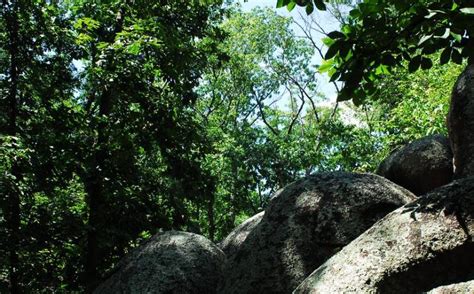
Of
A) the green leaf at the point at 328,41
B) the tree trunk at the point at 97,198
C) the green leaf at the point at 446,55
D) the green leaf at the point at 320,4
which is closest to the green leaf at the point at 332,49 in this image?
the green leaf at the point at 328,41

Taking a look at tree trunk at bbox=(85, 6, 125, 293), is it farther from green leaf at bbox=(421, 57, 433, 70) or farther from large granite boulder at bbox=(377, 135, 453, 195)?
green leaf at bbox=(421, 57, 433, 70)

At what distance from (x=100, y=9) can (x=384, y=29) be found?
9.64 m

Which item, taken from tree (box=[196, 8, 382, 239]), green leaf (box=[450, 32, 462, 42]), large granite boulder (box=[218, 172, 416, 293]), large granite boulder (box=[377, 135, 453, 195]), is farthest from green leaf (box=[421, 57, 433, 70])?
tree (box=[196, 8, 382, 239])

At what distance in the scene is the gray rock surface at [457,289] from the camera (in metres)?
3.81

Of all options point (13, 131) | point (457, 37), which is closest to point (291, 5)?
point (457, 37)

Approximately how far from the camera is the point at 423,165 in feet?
27.7

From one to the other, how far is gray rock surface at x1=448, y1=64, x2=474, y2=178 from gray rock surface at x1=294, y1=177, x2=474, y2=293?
106 inches

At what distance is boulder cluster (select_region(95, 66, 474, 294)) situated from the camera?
4363 millimetres

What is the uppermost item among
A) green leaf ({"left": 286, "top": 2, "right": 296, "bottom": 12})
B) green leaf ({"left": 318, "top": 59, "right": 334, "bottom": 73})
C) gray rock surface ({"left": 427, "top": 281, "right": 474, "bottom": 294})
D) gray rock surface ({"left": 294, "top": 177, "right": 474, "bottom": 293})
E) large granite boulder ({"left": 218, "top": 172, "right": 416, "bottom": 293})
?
green leaf ({"left": 286, "top": 2, "right": 296, "bottom": 12})

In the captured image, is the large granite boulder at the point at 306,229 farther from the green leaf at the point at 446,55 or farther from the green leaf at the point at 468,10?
the green leaf at the point at 468,10

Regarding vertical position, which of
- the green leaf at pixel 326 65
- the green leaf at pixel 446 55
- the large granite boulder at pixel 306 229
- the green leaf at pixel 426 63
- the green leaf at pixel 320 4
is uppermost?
the green leaf at pixel 320 4

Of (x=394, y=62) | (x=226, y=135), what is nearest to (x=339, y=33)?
(x=394, y=62)

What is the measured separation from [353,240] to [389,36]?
251 centimetres

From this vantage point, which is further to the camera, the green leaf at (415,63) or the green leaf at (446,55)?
the green leaf at (415,63)
